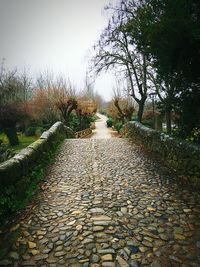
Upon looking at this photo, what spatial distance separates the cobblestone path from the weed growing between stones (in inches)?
9.3

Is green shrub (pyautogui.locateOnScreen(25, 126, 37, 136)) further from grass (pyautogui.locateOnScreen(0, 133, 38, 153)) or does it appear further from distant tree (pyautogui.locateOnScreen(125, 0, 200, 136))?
distant tree (pyautogui.locateOnScreen(125, 0, 200, 136))

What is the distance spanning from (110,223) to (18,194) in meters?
2.03

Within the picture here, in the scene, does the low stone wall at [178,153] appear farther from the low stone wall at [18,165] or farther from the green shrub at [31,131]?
the green shrub at [31,131]

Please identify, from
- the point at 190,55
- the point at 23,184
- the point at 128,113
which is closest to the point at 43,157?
the point at 23,184

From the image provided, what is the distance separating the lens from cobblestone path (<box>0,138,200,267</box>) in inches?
116

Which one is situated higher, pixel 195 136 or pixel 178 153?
pixel 195 136

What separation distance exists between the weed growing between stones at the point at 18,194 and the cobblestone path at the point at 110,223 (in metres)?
0.24

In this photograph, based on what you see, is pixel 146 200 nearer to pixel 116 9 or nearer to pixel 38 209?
pixel 38 209

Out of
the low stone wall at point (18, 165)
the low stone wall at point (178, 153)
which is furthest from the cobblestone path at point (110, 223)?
the low stone wall at point (18, 165)

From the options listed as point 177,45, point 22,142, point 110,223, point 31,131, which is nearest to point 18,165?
point 110,223

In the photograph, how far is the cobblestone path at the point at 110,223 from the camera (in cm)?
296

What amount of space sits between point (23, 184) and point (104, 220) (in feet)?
6.81

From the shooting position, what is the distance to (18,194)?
457 centimetres

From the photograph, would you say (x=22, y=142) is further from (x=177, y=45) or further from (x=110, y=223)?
(x=110, y=223)
